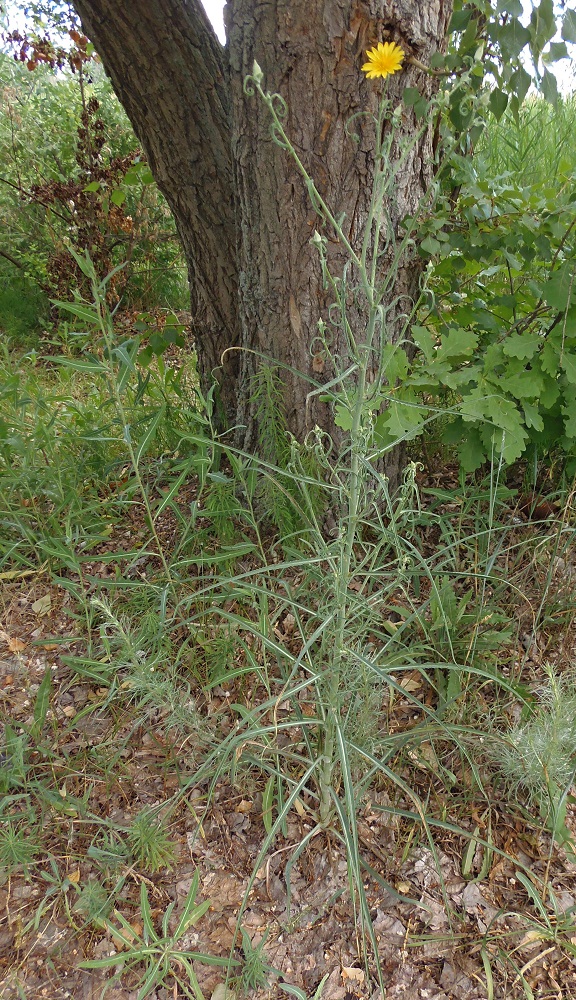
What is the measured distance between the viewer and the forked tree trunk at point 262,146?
71.1 inches

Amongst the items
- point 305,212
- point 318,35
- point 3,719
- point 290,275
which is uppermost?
point 318,35

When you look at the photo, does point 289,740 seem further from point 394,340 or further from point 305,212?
point 305,212

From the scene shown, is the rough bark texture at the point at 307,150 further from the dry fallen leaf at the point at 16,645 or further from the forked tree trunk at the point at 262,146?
the dry fallen leaf at the point at 16,645

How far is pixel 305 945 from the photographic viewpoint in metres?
1.52

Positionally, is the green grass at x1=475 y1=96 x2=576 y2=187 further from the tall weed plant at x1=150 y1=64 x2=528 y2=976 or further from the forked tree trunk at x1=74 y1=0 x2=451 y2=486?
the tall weed plant at x1=150 y1=64 x2=528 y2=976

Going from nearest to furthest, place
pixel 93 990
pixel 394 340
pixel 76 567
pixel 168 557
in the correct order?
pixel 93 990, pixel 76 567, pixel 394 340, pixel 168 557

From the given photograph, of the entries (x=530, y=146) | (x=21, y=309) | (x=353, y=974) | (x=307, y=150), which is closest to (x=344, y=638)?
(x=353, y=974)

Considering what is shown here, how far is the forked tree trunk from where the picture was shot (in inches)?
71.1

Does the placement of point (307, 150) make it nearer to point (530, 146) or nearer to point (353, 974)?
point (530, 146)

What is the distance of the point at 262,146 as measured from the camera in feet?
6.46

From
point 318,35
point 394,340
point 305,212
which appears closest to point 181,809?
point 394,340

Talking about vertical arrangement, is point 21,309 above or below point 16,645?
above

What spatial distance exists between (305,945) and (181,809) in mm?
468

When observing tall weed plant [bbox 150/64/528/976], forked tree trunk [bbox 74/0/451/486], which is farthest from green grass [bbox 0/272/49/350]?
tall weed plant [bbox 150/64/528/976]
